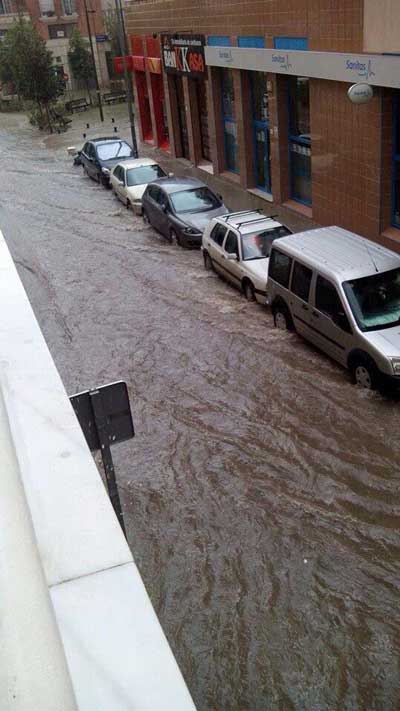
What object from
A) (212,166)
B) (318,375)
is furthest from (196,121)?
(318,375)

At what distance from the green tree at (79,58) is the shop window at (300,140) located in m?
47.1

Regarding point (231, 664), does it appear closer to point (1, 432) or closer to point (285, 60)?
point (1, 432)

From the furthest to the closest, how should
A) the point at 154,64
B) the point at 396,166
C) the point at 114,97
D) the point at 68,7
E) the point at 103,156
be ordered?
the point at 68,7
the point at 114,97
the point at 154,64
the point at 103,156
the point at 396,166

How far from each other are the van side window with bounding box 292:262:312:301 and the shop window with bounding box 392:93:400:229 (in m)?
3.40

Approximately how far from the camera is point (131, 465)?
9.47m

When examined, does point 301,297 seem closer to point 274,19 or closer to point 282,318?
point 282,318

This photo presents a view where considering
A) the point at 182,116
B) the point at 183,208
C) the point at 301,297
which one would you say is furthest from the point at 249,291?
the point at 182,116

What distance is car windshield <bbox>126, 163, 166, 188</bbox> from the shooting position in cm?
2266

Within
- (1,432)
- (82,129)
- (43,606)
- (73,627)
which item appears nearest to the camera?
(43,606)

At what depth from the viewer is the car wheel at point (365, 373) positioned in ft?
32.4

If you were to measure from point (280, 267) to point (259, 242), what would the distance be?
2.50 m

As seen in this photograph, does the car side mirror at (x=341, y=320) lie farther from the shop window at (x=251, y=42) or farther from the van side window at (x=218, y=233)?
the shop window at (x=251, y=42)

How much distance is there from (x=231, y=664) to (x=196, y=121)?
20.7 m

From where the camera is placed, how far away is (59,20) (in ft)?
221
